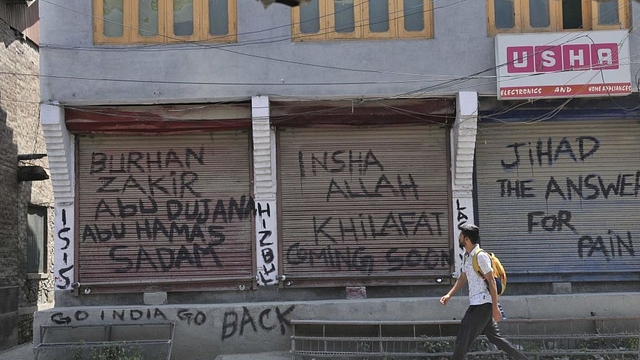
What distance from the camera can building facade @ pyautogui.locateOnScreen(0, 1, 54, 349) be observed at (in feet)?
44.0

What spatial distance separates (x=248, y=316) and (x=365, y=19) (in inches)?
188

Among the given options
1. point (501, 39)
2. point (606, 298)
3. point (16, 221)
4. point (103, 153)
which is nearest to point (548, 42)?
point (501, 39)

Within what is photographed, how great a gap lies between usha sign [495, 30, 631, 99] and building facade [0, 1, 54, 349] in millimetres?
8915

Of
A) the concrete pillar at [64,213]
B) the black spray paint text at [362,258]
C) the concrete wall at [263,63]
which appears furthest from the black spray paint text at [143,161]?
the black spray paint text at [362,258]

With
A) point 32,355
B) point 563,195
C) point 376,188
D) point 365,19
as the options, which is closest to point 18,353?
point 32,355

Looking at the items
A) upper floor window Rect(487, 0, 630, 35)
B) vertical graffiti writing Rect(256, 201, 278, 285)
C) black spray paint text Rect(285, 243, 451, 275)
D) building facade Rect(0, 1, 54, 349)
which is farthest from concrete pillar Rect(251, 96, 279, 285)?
building facade Rect(0, 1, 54, 349)

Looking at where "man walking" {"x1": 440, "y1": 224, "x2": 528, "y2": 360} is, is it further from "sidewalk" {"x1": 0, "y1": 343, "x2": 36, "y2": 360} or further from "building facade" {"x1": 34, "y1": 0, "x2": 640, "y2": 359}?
"sidewalk" {"x1": 0, "y1": 343, "x2": 36, "y2": 360}

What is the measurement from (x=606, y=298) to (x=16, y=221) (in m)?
10.8

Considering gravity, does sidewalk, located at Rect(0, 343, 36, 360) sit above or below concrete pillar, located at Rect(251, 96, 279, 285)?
below

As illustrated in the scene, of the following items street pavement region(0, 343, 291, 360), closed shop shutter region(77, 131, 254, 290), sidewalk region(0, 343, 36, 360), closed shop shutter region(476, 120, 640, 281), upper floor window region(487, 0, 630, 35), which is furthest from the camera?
sidewalk region(0, 343, 36, 360)

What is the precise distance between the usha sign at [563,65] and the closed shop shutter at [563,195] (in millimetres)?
759

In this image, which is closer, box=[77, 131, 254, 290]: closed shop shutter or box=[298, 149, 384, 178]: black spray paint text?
box=[77, 131, 254, 290]: closed shop shutter

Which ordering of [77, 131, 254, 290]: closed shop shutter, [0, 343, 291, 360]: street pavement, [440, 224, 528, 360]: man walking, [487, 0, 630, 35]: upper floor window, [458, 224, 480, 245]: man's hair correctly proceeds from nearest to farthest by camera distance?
[440, 224, 528, 360]: man walking
[458, 224, 480, 245]: man's hair
[0, 343, 291, 360]: street pavement
[77, 131, 254, 290]: closed shop shutter
[487, 0, 630, 35]: upper floor window

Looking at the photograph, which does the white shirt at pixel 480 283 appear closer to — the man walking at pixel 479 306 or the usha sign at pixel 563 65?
the man walking at pixel 479 306
